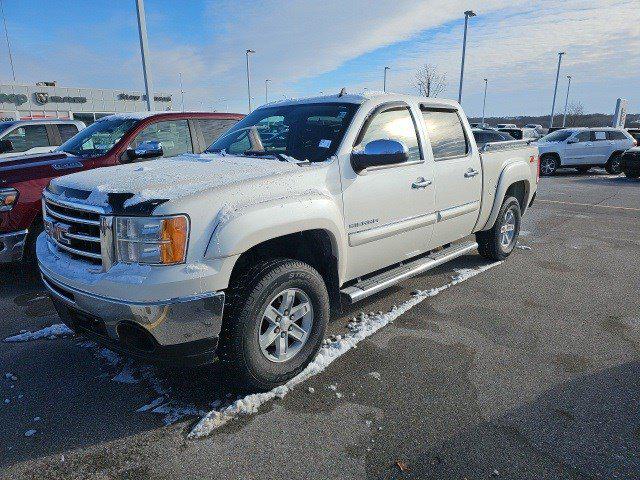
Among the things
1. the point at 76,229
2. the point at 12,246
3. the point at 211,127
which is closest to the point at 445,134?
the point at 76,229

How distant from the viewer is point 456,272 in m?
5.38

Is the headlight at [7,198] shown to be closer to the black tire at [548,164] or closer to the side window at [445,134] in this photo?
the side window at [445,134]

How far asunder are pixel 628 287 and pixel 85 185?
536 cm

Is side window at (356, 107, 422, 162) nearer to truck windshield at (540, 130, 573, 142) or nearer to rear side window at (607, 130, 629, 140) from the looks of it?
truck windshield at (540, 130, 573, 142)

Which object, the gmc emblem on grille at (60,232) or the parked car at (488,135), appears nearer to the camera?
the gmc emblem on grille at (60,232)

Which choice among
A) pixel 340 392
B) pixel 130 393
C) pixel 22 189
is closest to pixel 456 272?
pixel 340 392

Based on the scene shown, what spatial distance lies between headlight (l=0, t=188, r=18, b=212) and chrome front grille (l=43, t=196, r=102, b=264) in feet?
6.68

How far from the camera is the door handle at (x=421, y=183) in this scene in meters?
3.82

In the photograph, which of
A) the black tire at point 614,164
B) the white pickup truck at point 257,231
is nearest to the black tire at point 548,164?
the black tire at point 614,164

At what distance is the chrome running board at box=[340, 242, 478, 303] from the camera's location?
340cm

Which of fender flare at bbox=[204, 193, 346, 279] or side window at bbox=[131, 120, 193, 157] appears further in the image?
side window at bbox=[131, 120, 193, 157]

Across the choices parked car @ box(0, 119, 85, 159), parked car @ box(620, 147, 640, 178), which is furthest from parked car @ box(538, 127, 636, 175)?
parked car @ box(0, 119, 85, 159)

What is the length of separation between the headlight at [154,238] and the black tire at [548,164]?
1755 cm

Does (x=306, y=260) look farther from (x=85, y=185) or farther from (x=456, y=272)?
(x=456, y=272)
